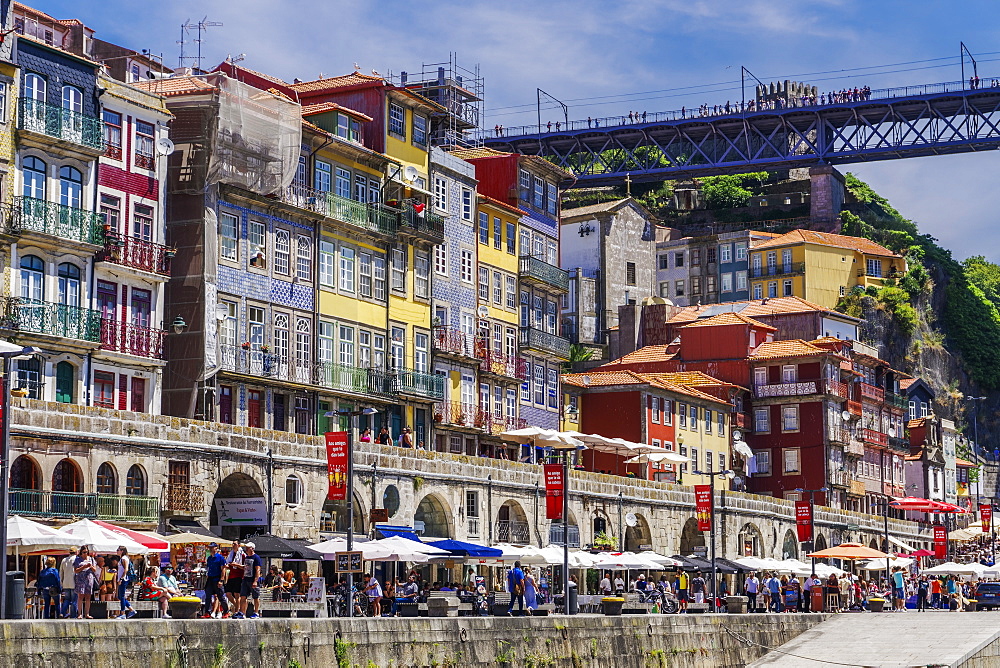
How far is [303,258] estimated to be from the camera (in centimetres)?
5697

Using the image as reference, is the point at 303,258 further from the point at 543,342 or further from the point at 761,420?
the point at 761,420

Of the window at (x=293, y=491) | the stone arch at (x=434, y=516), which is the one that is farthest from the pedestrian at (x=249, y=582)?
the stone arch at (x=434, y=516)

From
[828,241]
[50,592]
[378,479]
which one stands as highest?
[828,241]

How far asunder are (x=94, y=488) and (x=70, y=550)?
479cm

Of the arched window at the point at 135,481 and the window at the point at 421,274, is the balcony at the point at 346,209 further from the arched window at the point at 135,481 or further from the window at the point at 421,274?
the arched window at the point at 135,481

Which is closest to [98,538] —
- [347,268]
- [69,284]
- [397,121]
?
[69,284]

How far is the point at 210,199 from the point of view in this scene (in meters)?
52.1

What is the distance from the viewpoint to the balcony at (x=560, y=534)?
60156 mm

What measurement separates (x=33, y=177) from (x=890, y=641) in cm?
2742

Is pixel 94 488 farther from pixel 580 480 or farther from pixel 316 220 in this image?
pixel 580 480

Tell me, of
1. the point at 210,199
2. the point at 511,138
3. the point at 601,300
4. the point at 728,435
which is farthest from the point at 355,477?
the point at 511,138

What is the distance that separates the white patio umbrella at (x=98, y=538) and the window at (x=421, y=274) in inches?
1225

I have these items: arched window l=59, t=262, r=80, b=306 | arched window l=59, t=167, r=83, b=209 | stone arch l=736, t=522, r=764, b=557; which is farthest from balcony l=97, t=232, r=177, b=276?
stone arch l=736, t=522, r=764, b=557

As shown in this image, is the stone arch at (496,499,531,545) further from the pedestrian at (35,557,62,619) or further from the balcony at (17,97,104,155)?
the pedestrian at (35,557,62,619)
